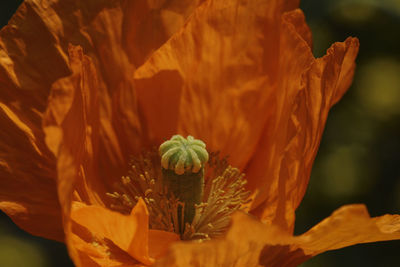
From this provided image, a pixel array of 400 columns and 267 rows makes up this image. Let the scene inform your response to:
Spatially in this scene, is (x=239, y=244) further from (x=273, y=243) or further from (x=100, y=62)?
(x=100, y=62)

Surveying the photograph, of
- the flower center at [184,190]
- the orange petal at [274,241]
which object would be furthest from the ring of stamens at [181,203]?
the orange petal at [274,241]

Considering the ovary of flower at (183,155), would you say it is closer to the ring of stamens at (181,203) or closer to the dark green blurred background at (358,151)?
the ring of stamens at (181,203)

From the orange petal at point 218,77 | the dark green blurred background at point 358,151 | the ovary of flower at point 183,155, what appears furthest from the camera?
the dark green blurred background at point 358,151

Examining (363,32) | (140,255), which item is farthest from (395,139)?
(140,255)

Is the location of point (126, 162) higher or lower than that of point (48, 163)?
lower

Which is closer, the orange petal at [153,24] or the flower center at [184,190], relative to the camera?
the flower center at [184,190]

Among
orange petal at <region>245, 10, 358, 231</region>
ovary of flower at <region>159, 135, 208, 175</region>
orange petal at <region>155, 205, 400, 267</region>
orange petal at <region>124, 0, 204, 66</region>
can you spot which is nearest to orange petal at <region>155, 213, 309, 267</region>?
orange petal at <region>155, 205, 400, 267</region>

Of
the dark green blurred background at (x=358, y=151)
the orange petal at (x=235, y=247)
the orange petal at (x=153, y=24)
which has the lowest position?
the dark green blurred background at (x=358, y=151)

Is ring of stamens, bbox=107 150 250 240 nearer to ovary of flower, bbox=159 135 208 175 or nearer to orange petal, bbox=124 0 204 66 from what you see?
ovary of flower, bbox=159 135 208 175
